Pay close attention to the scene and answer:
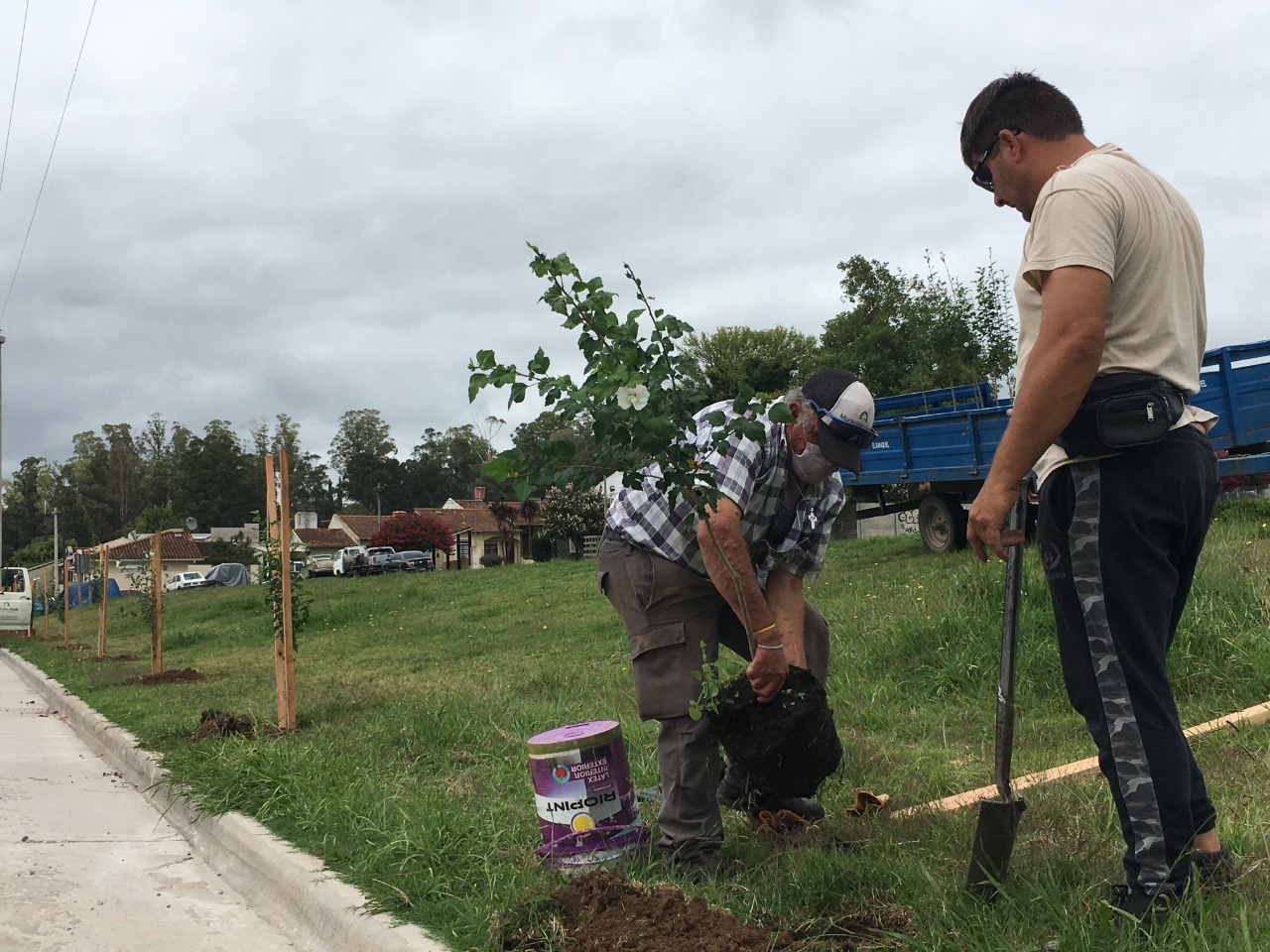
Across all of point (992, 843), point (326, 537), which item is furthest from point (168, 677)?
point (326, 537)

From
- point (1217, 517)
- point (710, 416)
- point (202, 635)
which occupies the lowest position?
point (202, 635)

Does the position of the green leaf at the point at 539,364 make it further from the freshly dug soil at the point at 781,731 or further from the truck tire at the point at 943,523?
the truck tire at the point at 943,523

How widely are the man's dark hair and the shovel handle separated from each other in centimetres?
92

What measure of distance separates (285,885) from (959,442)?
37.5ft

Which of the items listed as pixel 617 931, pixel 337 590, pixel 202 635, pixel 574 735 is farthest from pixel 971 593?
pixel 337 590

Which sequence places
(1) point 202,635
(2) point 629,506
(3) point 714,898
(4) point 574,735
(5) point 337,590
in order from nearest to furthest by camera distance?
(3) point 714,898 < (4) point 574,735 < (2) point 629,506 < (1) point 202,635 < (5) point 337,590

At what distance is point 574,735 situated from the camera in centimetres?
367

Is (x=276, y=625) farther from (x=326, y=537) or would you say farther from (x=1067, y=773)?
(x=326, y=537)

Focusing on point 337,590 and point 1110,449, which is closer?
point 1110,449

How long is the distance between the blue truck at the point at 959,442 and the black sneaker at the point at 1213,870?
32.3ft

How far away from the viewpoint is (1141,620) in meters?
2.65

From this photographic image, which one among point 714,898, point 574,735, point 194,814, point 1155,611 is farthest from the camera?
point 194,814

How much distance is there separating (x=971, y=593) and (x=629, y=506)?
198 inches

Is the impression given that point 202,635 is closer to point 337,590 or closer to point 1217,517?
point 337,590
